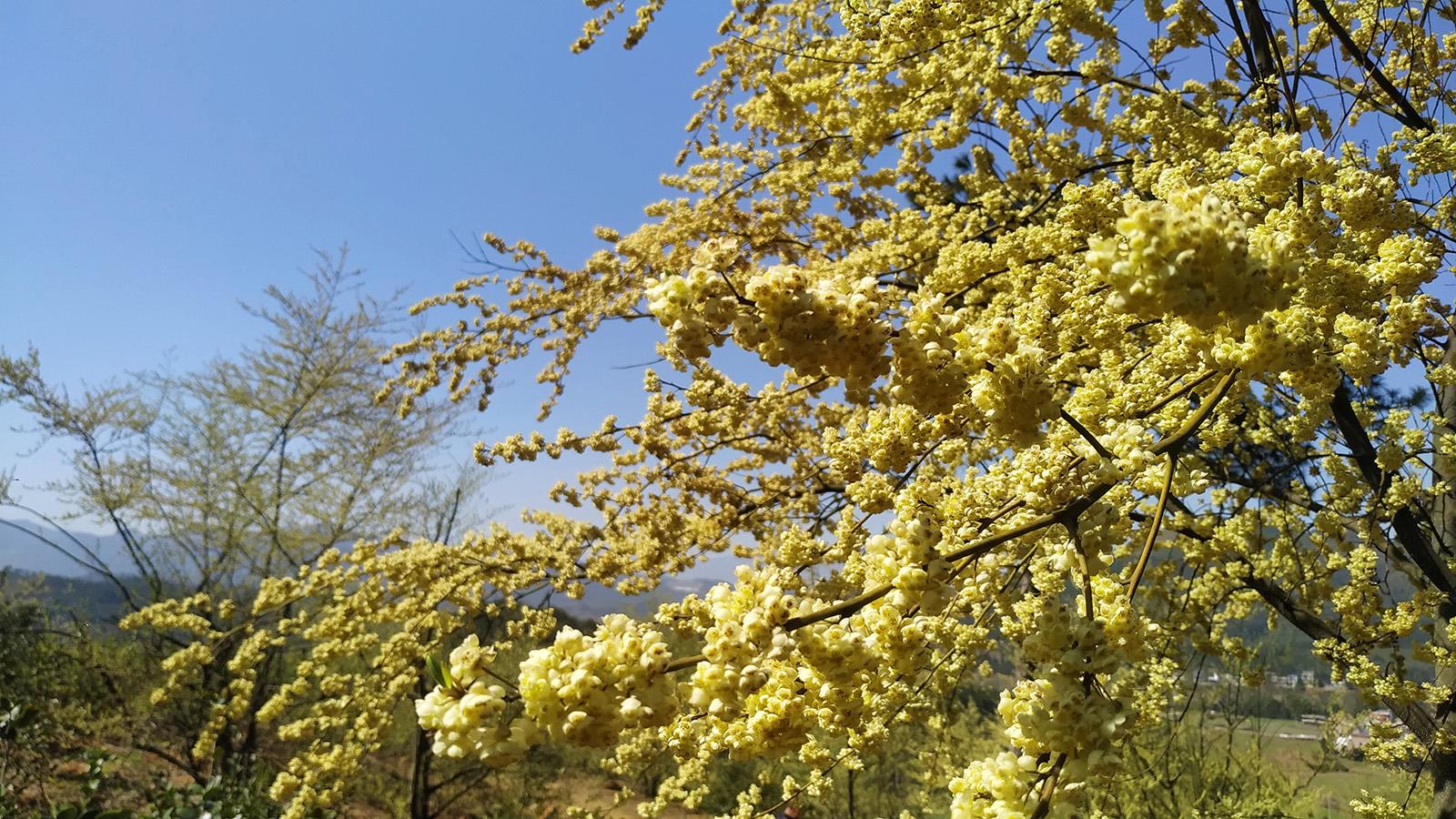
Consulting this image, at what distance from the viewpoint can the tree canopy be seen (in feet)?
3.79

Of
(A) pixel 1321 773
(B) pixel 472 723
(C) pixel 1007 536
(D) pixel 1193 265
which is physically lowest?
(A) pixel 1321 773

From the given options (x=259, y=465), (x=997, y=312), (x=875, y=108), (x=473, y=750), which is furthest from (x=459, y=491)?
(x=473, y=750)

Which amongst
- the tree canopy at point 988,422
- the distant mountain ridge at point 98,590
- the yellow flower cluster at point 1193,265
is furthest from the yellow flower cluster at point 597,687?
the distant mountain ridge at point 98,590

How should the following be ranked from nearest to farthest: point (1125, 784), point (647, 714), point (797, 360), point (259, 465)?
point (647, 714), point (797, 360), point (1125, 784), point (259, 465)

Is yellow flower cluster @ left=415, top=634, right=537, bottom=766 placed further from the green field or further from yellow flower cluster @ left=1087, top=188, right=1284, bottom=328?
the green field

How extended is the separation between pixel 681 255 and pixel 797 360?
3.16 meters

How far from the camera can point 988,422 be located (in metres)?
1.41

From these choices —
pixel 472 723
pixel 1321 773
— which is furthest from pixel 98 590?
pixel 1321 773

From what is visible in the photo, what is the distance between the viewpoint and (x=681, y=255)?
420cm

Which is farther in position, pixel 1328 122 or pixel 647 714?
pixel 1328 122

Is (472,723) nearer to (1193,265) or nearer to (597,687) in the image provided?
(597,687)

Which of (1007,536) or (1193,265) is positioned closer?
(1193,265)

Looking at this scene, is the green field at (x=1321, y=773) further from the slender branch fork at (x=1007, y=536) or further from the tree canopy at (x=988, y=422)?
the slender branch fork at (x=1007, y=536)

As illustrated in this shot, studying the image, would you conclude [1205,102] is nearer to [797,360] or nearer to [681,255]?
[681,255]
